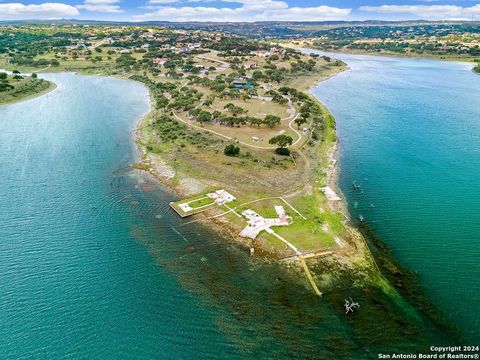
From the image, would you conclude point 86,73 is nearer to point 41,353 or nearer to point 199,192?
point 199,192

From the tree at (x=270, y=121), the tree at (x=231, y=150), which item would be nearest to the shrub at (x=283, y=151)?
the tree at (x=231, y=150)

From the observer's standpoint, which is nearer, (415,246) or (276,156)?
(415,246)

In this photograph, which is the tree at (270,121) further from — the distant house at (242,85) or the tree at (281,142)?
the distant house at (242,85)

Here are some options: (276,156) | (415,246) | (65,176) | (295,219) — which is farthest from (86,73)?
(415,246)

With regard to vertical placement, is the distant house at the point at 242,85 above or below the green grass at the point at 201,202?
below

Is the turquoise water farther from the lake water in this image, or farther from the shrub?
the shrub

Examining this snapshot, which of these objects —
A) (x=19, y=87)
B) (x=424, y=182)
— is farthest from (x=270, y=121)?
(x=19, y=87)
